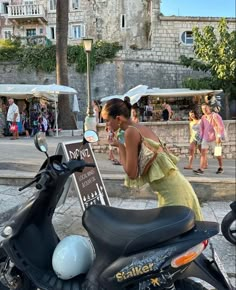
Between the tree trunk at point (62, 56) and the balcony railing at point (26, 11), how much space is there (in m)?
10.8

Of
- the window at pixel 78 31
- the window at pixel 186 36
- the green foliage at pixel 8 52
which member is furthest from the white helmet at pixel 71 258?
the window at pixel 186 36

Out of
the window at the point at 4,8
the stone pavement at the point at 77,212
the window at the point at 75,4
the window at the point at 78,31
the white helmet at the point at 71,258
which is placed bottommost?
the stone pavement at the point at 77,212

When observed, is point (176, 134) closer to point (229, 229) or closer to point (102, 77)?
point (229, 229)

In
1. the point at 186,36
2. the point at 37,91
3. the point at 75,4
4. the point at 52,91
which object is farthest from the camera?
the point at 186,36

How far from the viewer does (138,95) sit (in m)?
18.3

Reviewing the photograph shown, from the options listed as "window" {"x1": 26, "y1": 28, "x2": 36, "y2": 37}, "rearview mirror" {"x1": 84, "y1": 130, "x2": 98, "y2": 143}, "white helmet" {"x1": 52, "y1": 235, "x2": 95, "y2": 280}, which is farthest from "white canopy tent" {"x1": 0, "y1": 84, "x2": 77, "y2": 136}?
"window" {"x1": 26, "y1": 28, "x2": 36, "y2": 37}

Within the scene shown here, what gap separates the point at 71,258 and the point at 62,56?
16.2m

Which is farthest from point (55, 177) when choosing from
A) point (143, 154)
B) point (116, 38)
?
point (116, 38)

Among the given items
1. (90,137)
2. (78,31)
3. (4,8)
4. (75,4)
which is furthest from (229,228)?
(4,8)

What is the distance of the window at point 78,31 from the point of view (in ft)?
86.7

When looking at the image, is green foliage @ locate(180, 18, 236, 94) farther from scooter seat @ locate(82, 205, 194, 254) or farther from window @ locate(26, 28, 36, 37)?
scooter seat @ locate(82, 205, 194, 254)

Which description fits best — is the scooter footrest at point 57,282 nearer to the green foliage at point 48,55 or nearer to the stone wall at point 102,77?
the stone wall at point 102,77

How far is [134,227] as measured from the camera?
6.13ft

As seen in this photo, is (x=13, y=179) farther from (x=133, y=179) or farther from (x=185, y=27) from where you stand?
(x=185, y=27)
